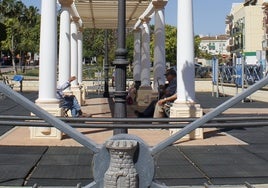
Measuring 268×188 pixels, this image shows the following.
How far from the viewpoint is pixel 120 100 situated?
612 cm

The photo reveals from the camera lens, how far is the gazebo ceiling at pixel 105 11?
17.2 metres

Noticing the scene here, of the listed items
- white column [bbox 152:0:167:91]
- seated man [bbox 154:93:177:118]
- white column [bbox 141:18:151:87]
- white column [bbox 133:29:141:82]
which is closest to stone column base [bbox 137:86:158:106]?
white column [bbox 141:18:151:87]

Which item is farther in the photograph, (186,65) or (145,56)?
(145,56)

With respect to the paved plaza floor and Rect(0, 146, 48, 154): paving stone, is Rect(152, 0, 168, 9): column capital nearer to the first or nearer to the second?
the paved plaza floor

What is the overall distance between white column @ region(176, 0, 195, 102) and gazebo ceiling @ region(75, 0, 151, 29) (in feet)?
19.0

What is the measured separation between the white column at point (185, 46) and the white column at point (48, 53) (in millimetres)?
2897

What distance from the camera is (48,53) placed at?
10.8 meters

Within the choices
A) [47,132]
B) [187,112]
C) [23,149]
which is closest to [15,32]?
[47,132]

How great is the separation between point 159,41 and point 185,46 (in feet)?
19.8

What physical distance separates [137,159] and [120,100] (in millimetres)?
2225

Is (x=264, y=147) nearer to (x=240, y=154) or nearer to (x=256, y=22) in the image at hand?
(x=240, y=154)

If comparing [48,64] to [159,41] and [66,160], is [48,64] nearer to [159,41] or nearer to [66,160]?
[66,160]

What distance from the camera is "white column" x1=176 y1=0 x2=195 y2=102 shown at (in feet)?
36.0

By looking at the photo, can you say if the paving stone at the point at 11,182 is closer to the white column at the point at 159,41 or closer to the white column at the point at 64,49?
the white column at the point at 64,49
